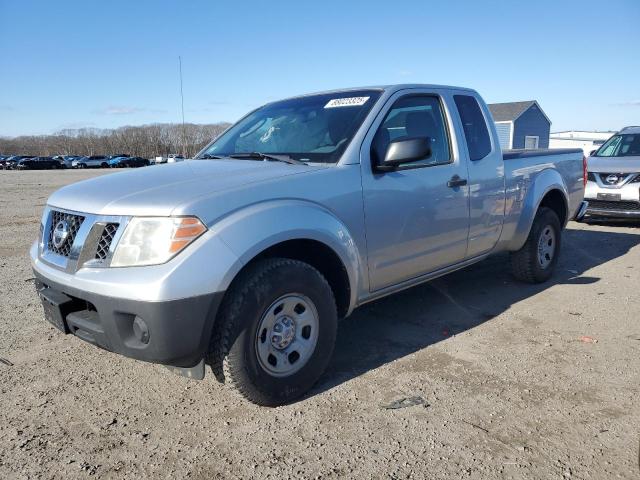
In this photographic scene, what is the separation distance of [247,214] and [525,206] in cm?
335

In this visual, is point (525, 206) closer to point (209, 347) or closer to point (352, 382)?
point (352, 382)

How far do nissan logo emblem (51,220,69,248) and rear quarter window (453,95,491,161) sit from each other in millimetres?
3114

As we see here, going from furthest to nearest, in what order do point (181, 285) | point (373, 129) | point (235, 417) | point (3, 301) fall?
point (3, 301) → point (373, 129) → point (235, 417) → point (181, 285)

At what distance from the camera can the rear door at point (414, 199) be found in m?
3.48

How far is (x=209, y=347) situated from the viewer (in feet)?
9.23

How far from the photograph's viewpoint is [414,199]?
12.2ft

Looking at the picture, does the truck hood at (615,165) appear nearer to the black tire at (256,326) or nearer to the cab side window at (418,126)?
the cab side window at (418,126)

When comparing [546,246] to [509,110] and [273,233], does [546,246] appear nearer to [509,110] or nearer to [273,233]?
[273,233]

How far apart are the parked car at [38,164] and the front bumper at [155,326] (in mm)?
60485

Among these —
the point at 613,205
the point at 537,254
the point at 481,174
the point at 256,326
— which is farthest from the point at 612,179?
the point at 256,326

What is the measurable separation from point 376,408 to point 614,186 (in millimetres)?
7875

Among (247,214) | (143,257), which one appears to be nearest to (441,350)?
(247,214)

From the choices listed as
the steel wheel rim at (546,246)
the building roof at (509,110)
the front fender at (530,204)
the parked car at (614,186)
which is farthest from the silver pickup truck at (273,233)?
the building roof at (509,110)

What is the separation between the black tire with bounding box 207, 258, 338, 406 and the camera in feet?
8.99
